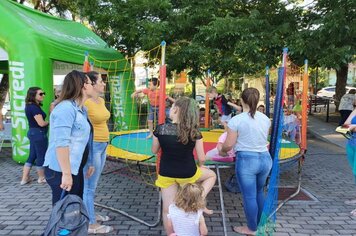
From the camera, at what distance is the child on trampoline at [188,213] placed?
127 inches

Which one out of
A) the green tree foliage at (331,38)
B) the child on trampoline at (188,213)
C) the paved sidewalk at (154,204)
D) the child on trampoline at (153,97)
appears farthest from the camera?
the green tree foliage at (331,38)

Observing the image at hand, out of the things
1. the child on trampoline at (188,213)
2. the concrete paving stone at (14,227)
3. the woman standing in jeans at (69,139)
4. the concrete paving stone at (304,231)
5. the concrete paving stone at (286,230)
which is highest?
the woman standing in jeans at (69,139)

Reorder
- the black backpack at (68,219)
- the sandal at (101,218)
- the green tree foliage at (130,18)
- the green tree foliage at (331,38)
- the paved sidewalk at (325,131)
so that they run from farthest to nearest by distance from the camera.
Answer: the paved sidewalk at (325,131) → the green tree foliage at (130,18) → the green tree foliage at (331,38) → the sandal at (101,218) → the black backpack at (68,219)

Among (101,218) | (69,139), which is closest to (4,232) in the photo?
(101,218)

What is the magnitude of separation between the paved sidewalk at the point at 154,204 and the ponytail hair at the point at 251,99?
1.47m

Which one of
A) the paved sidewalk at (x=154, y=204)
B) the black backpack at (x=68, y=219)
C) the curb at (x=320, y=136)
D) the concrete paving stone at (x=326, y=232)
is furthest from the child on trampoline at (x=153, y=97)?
the curb at (x=320, y=136)

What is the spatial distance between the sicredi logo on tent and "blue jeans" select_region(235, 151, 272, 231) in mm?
5055

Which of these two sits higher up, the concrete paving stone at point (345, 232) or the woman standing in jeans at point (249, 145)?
the woman standing in jeans at point (249, 145)

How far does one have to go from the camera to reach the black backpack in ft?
9.32

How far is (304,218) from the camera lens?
4.82 meters

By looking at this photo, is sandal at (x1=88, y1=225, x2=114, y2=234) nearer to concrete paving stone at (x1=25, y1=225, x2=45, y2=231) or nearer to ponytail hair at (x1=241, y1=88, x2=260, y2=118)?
concrete paving stone at (x1=25, y1=225, x2=45, y2=231)

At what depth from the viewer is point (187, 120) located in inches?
133

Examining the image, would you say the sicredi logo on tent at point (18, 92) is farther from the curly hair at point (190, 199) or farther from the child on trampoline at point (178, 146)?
the curly hair at point (190, 199)

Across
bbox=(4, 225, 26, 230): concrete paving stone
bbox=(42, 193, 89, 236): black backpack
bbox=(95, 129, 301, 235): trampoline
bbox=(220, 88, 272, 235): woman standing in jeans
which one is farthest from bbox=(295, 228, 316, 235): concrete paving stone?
bbox=(4, 225, 26, 230): concrete paving stone
